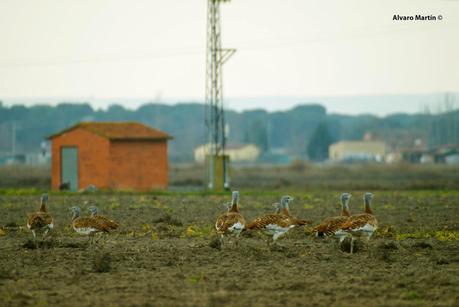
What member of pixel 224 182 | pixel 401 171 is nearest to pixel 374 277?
pixel 224 182

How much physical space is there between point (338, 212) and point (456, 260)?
1381 cm

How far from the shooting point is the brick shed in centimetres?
5862

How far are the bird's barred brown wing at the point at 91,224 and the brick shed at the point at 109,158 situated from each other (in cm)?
3578

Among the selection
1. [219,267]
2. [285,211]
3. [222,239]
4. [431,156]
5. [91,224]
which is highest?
[431,156]

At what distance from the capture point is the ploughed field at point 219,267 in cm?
1549

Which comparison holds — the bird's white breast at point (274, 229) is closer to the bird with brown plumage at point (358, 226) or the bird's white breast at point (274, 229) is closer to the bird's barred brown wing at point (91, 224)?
the bird with brown plumage at point (358, 226)

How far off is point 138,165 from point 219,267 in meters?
40.8

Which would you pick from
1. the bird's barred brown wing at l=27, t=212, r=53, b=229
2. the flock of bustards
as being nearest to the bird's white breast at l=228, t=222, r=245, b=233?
the flock of bustards

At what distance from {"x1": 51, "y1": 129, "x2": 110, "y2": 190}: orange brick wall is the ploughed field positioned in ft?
92.0

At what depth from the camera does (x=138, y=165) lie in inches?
2339

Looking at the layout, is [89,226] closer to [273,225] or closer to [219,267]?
[273,225]

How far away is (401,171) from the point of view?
100 m

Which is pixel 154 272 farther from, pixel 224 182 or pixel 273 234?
pixel 224 182

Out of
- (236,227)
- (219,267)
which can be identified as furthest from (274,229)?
(219,267)
